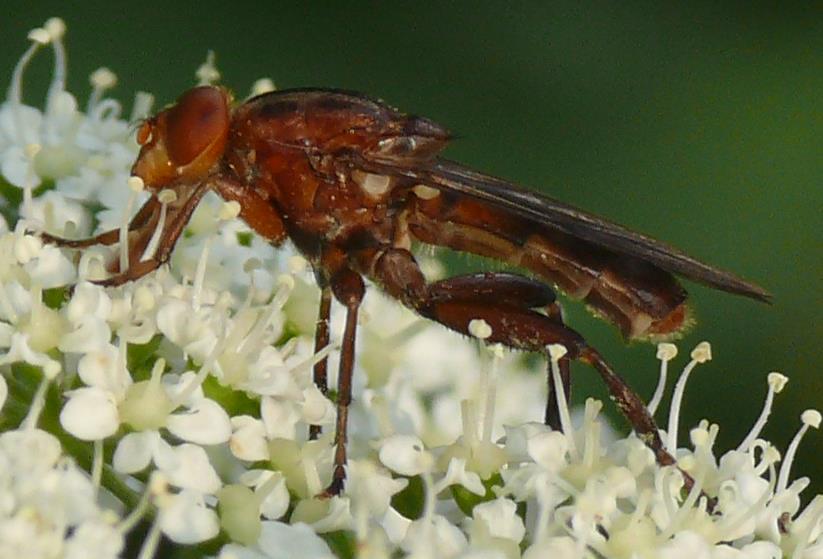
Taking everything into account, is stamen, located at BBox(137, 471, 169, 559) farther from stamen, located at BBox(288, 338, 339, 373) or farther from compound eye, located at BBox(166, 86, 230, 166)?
compound eye, located at BBox(166, 86, 230, 166)

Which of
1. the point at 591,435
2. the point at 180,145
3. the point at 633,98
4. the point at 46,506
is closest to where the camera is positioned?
the point at 46,506

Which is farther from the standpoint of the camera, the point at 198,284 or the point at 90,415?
the point at 198,284

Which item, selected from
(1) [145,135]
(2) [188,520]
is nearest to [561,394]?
(2) [188,520]

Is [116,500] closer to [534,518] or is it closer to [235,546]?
[235,546]

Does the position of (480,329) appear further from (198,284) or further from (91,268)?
(91,268)

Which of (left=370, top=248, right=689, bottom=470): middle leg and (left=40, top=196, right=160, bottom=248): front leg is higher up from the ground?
(left=40, top=196, right=160, bottom=248): front leg

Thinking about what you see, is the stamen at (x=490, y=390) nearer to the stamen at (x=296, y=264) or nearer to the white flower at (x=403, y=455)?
the white flower at (x=403, y=455)

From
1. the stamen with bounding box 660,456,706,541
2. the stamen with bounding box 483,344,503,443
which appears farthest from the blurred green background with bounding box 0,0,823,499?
the stamen with bounding box 660,456,706,541
